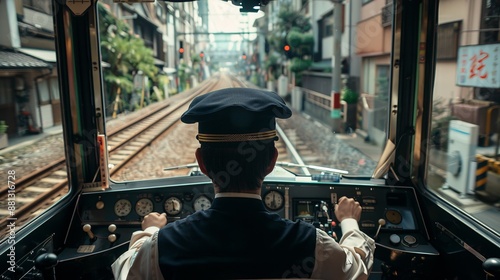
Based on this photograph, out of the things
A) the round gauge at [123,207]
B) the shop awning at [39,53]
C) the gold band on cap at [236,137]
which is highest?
the shop awning at [39,53]

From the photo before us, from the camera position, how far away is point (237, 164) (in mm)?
1243

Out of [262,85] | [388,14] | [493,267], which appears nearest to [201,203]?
[493,267]

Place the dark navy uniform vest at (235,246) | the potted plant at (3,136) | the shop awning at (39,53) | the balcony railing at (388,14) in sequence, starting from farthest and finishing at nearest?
the shop awning at (39,53)
the balcony railing at (388,14)
the potted plant at (3,136)
the dark navy uniform vest at (235,246)

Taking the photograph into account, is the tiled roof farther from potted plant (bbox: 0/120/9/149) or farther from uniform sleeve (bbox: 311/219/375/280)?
uniform sleeve (bbox: 311/219/375/280)

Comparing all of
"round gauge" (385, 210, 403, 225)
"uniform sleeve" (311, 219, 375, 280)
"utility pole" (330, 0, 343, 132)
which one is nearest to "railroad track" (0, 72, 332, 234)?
"round gauge" (385, 210, 403, 225)

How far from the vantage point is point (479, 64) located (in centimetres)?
285

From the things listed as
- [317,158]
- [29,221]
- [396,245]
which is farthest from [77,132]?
[317,158]

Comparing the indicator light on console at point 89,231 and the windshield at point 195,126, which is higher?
the windshield at point 195,126

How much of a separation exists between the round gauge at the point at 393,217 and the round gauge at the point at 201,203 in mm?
1212

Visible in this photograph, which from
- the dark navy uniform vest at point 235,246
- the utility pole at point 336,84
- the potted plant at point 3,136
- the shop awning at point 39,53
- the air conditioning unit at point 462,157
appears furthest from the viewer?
the utility pole at point 336,84

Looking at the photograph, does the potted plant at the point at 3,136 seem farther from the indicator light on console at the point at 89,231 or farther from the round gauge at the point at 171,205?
the round gauge at the point at 171,205

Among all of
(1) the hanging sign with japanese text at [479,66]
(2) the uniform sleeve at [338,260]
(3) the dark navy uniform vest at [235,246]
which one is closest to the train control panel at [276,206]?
(1) the hanging sign with japanese text at [479,66]

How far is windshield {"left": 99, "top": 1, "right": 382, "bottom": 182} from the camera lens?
3.53 metres

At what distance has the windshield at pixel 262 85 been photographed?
3.53m
